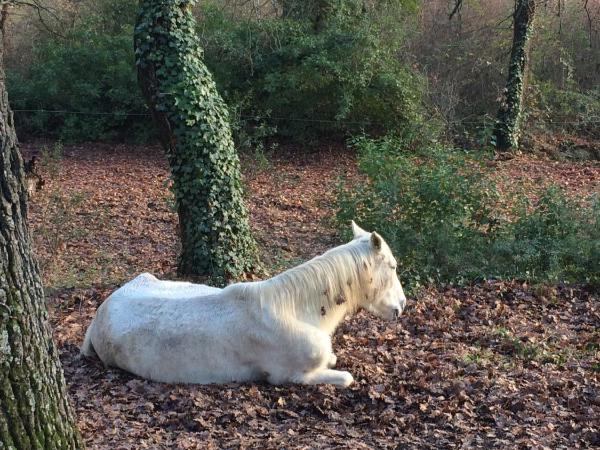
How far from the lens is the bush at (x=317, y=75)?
21.0 metres

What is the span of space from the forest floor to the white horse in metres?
0.15

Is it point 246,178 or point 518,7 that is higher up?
point 518,7

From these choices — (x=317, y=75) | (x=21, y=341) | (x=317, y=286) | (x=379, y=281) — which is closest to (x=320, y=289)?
→ (x=317, y=286)

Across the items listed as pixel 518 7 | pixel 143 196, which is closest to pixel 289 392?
pixel 143 196

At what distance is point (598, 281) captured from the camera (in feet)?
33.4

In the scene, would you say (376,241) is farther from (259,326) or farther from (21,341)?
(21,341)

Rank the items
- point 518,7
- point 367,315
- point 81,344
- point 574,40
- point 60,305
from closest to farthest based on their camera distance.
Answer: point 81,344, point 367,315, point 60,305, point 518,7, point 574,40

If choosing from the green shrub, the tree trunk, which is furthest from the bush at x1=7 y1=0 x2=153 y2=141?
the tree trunk

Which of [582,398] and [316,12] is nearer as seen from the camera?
[582,398]

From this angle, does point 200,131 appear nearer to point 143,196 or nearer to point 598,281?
point 598,281

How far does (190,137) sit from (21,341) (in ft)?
20.7

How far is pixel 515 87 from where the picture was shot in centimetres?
2189

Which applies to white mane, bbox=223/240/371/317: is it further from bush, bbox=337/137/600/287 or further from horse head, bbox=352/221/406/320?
bush, bbox=337/137/600/287

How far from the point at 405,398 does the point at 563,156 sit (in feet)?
57.4
